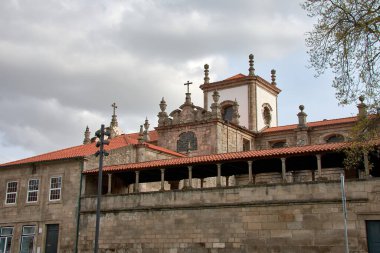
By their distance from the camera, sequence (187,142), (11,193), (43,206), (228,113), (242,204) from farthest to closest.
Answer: (228,113) → (187,142) → (11,193) → (43,206) → (242,204)

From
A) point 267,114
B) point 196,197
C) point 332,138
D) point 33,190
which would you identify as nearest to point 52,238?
point 33,190

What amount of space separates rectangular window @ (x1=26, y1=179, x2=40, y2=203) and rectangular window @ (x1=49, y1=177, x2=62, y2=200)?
1103 millimetres

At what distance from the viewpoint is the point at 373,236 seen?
20.4 metres

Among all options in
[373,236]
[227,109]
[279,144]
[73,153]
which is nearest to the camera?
[373,236]

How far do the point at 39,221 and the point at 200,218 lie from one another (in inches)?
405

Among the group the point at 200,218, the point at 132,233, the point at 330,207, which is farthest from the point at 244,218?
the point at 132,233

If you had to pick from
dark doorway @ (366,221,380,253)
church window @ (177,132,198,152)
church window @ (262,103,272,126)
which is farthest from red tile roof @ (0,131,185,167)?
dark doorway @ (366,221,380,253)

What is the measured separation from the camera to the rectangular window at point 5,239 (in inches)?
1177

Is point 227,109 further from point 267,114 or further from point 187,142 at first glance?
point 187,142

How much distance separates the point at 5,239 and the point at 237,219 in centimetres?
1480

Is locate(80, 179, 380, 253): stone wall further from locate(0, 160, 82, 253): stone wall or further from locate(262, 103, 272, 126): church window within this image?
locate(262, 103, 272, 126): church window

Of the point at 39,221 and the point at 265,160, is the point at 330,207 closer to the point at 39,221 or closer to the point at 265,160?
the point at 265,160

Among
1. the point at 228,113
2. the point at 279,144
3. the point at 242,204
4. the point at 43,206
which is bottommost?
the point at 242,204

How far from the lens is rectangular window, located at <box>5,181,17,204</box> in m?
31.0
